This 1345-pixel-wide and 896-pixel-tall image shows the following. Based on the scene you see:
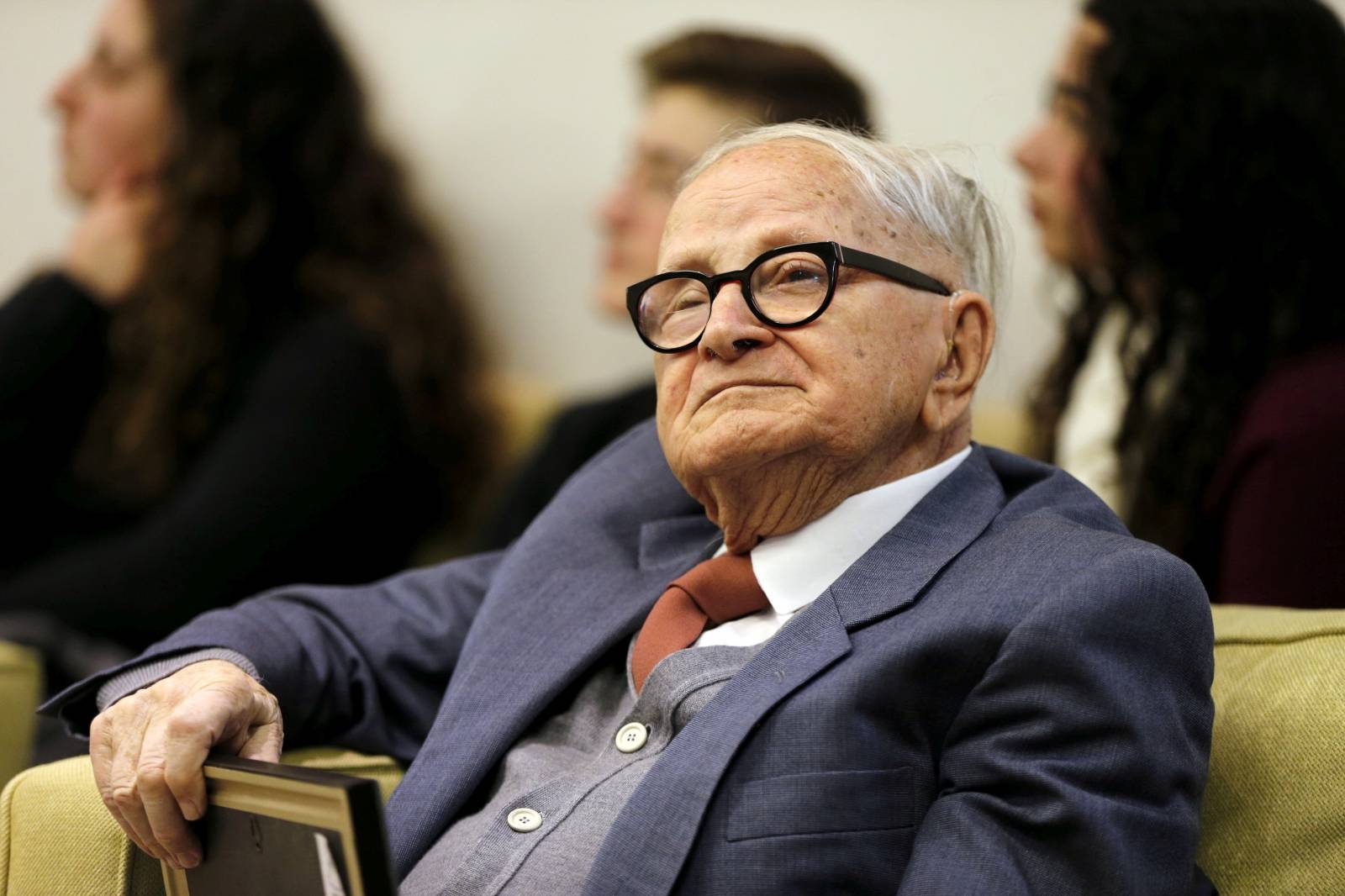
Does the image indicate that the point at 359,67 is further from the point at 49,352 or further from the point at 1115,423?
the point at 1115,423

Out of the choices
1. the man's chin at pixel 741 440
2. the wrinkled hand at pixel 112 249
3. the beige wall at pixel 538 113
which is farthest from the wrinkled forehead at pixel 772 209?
the wrinkled hand at pixel 112 249

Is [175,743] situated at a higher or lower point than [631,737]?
higher

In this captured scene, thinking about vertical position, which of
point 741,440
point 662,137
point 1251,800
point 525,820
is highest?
point 662,137

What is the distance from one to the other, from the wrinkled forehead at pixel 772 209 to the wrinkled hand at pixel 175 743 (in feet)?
1.84

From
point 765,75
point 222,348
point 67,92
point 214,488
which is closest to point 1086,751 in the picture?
point 765,75

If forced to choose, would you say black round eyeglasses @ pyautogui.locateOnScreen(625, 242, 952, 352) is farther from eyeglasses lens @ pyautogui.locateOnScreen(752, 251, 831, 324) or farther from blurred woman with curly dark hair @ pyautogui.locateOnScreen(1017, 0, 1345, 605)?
blurred woman with curly dark hair @ pyautogui.locateOnScreen(1017, 0, 1345, 605)

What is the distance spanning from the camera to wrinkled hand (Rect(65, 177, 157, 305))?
2.88 m

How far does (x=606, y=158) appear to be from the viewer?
3084 millimetres

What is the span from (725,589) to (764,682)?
0.18m

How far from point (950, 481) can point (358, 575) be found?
1.64 metres

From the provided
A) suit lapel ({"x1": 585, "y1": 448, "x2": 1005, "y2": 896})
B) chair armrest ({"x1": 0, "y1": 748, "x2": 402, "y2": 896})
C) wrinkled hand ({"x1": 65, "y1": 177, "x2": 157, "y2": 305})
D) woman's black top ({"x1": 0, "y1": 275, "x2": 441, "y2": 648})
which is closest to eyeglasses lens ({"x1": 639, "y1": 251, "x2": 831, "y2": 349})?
suit lapel ({"x1": 585, "y1": 448, "x2": 1005, "y2": 896})

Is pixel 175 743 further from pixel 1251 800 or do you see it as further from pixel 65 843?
pixel 1251 800

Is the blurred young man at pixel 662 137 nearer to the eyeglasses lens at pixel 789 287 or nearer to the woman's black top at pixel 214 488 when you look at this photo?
the woman's black top at pixel 214 488

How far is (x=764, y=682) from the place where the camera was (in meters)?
1.10
